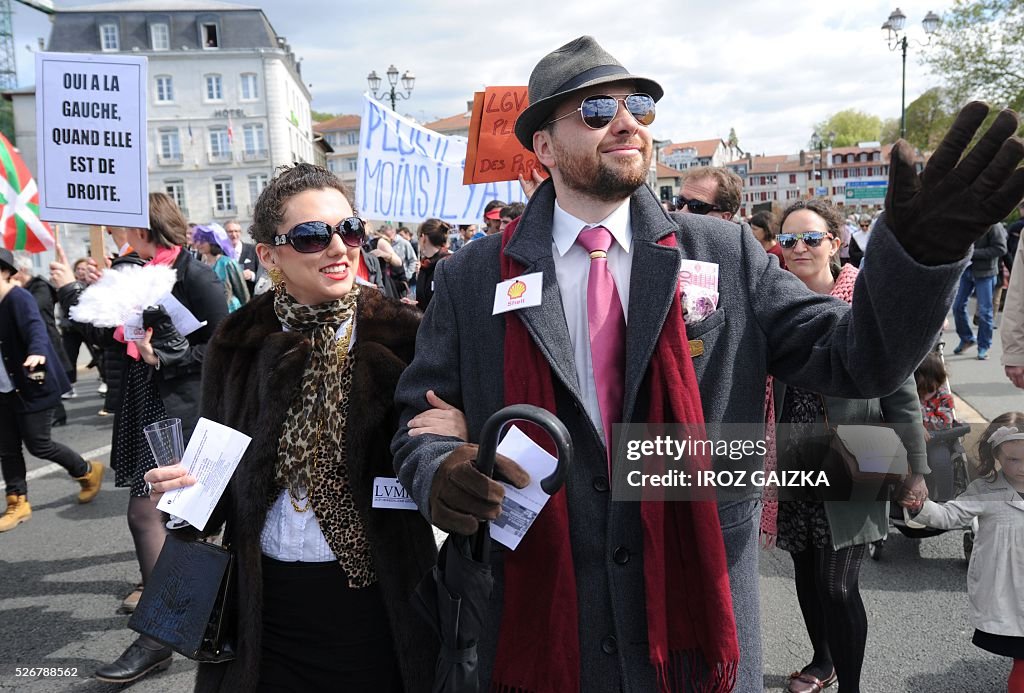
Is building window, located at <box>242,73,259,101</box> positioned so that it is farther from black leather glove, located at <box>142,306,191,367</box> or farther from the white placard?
the white placard

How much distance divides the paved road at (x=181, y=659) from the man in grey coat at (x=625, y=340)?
1.98 metres

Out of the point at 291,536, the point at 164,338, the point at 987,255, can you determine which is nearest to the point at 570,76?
the point at 291,536

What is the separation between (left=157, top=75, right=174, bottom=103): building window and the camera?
2144 inches

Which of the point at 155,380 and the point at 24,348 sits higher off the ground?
the point at 24,348

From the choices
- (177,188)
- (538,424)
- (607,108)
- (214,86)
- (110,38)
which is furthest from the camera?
(177,188)

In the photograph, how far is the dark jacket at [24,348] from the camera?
5496 mm

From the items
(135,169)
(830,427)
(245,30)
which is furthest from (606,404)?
(245,30)

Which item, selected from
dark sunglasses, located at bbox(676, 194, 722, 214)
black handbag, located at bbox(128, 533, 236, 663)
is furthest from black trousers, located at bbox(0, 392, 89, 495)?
dark sunglasses, located at bbox(676, 194, 722, 214)

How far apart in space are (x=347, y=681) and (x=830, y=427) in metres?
1.89

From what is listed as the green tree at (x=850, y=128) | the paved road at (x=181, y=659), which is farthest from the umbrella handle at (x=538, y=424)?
the green tree at (x=850, y=128)

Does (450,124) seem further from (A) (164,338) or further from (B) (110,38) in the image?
(A) (164,338)

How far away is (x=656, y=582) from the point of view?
1682mm

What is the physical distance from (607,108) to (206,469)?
151cm

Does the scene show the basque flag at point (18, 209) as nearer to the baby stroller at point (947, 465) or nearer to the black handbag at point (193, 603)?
the black handbag at point (193, 603)
